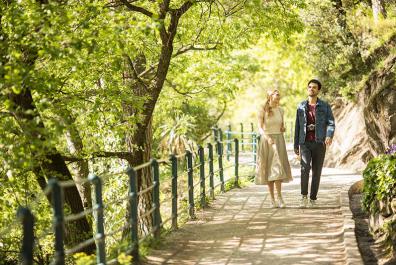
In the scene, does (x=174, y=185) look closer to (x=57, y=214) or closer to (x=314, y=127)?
(x=314, y=127)

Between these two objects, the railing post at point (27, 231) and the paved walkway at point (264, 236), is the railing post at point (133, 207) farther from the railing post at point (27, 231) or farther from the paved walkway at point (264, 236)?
the railing post at point (27, 231)

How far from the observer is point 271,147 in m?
11.9

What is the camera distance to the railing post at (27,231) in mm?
5305

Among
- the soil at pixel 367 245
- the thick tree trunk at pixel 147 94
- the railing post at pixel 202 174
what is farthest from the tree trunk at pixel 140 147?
the soil at pixel 367 245

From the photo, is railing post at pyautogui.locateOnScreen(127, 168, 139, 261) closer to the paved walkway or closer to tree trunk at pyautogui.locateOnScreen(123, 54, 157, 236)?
the paved walkway

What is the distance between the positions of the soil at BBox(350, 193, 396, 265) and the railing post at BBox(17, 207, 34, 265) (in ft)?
16.5

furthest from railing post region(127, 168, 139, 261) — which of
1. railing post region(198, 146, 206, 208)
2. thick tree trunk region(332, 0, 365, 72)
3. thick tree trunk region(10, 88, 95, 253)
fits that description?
thick tree trunk region(332, 0, 365, 72)

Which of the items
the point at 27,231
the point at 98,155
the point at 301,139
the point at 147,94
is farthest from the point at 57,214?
the point at 147,94

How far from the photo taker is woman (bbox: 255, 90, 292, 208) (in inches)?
460

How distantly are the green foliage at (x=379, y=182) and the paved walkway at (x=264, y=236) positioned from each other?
1.41 ft

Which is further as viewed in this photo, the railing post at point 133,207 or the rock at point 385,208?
the rock at point 385,208

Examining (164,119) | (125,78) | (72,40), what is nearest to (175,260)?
(72,40)

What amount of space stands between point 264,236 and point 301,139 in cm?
228

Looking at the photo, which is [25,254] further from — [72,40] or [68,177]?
[68,177]
